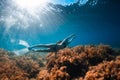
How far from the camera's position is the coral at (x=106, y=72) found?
5.71 metres

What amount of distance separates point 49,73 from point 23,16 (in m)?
21.7

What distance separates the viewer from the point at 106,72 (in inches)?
234

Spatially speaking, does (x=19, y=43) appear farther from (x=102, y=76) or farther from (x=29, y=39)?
(x=102, y=76)

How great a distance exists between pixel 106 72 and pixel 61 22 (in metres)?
27.4

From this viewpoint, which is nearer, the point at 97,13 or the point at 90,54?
the point at 90,54

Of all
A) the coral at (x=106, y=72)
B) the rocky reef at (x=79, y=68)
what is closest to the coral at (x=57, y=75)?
the rocky reef at (x=79, y=68)

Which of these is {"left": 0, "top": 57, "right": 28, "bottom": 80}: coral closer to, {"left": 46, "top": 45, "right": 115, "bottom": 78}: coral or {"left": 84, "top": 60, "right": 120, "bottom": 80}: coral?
{"left": 46, "top": 45, "right": 115, "bottom": 78}: coral

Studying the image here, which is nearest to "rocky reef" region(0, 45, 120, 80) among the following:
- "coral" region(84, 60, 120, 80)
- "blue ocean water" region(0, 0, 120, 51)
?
"coral" region(84, 60, 120, 80)

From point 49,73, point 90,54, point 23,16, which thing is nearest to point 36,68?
point 49,73

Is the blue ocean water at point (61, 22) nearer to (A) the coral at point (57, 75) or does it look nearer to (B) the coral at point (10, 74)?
(B) the coral at point (10, 74)

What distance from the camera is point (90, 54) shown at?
7.93 m

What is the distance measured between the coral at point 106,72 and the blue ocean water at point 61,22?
56.7 ft

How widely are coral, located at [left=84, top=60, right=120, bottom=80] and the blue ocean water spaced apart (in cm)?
1730

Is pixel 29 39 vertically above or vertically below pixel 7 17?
above
